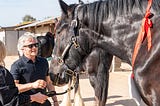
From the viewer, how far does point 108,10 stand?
2.94 m

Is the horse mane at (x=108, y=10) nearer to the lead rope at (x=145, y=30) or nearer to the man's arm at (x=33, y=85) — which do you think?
the lead rope at (x=145, y=30)

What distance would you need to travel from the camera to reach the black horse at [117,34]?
2.54 meters

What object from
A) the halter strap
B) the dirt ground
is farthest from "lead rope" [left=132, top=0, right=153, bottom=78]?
the dirt ground

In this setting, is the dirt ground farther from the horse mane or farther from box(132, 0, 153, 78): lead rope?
box(132, 0, 153, 78): lead rope

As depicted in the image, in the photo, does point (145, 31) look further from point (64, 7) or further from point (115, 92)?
point (115, 92)

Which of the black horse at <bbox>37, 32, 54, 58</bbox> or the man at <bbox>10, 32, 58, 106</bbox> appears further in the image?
the black horse at <bbox>37, 32, 54, 58</bbox>

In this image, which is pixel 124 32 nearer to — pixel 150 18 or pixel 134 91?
pixel 150 18

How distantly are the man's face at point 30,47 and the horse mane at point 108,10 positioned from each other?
88cm

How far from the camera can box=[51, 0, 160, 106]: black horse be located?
254 cm

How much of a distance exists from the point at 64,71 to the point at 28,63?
0.67 metres

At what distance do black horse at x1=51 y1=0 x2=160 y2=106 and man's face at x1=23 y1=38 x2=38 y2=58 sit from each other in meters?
0.50

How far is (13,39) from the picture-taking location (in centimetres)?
3331

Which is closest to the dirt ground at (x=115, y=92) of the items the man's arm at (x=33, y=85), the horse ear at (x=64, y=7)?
the man's arm at (x=33, y=85)

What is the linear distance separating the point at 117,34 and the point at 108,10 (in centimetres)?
22
